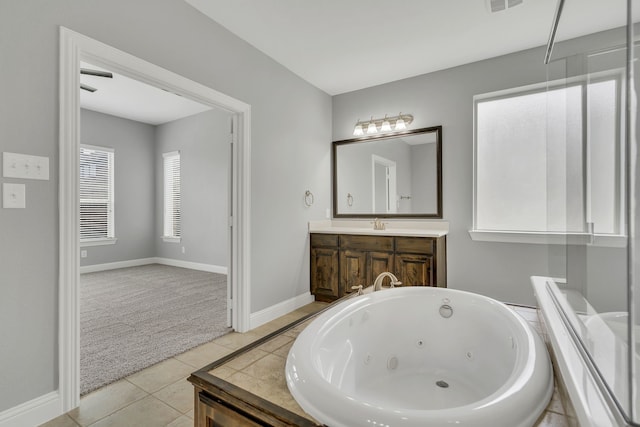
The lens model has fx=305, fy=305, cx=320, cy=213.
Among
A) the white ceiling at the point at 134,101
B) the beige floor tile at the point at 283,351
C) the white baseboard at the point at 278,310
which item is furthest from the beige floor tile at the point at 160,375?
the white ceiling at the point at 134,101

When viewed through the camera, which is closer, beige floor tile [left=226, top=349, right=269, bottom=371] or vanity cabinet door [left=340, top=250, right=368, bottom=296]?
beige floor tile [left=226, top=349, right=269, bottom=371]

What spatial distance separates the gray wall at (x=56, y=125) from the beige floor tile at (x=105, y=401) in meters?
0.21

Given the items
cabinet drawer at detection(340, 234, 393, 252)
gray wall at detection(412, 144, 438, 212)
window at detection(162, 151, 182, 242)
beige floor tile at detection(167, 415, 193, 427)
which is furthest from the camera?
window at detection(162, 151, 182, 242)

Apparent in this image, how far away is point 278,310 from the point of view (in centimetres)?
320

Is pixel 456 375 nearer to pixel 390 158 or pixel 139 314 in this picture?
pixel 390 158

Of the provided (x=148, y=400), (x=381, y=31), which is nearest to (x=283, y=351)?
(x=148, y=400)

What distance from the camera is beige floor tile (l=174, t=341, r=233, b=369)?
2.24 meters

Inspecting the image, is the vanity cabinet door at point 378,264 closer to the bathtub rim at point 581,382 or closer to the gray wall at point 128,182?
the bathtub rim at point 581,382

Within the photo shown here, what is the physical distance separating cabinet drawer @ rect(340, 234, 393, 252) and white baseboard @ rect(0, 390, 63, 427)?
2.56 meters

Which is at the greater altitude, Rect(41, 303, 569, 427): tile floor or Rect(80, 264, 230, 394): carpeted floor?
Rect(80, 264, 230, 394): carpeted floor

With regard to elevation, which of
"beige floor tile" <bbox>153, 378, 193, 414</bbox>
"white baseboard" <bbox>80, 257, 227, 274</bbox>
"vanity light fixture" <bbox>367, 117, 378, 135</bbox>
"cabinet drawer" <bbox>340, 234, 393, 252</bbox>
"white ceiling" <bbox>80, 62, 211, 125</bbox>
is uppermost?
"white ceiling" <bbox>80, 62, 211, 125</bbox>

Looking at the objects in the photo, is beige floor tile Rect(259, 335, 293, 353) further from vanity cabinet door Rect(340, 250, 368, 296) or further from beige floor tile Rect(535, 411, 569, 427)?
vanity cabinet door Rect(340, 250, 368, 296)

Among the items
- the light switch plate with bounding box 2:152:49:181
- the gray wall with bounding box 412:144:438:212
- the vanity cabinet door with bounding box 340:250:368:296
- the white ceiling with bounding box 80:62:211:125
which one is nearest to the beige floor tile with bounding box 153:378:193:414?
the light switch plate with bounding box 2:152:49:181

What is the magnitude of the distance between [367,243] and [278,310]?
118cm
